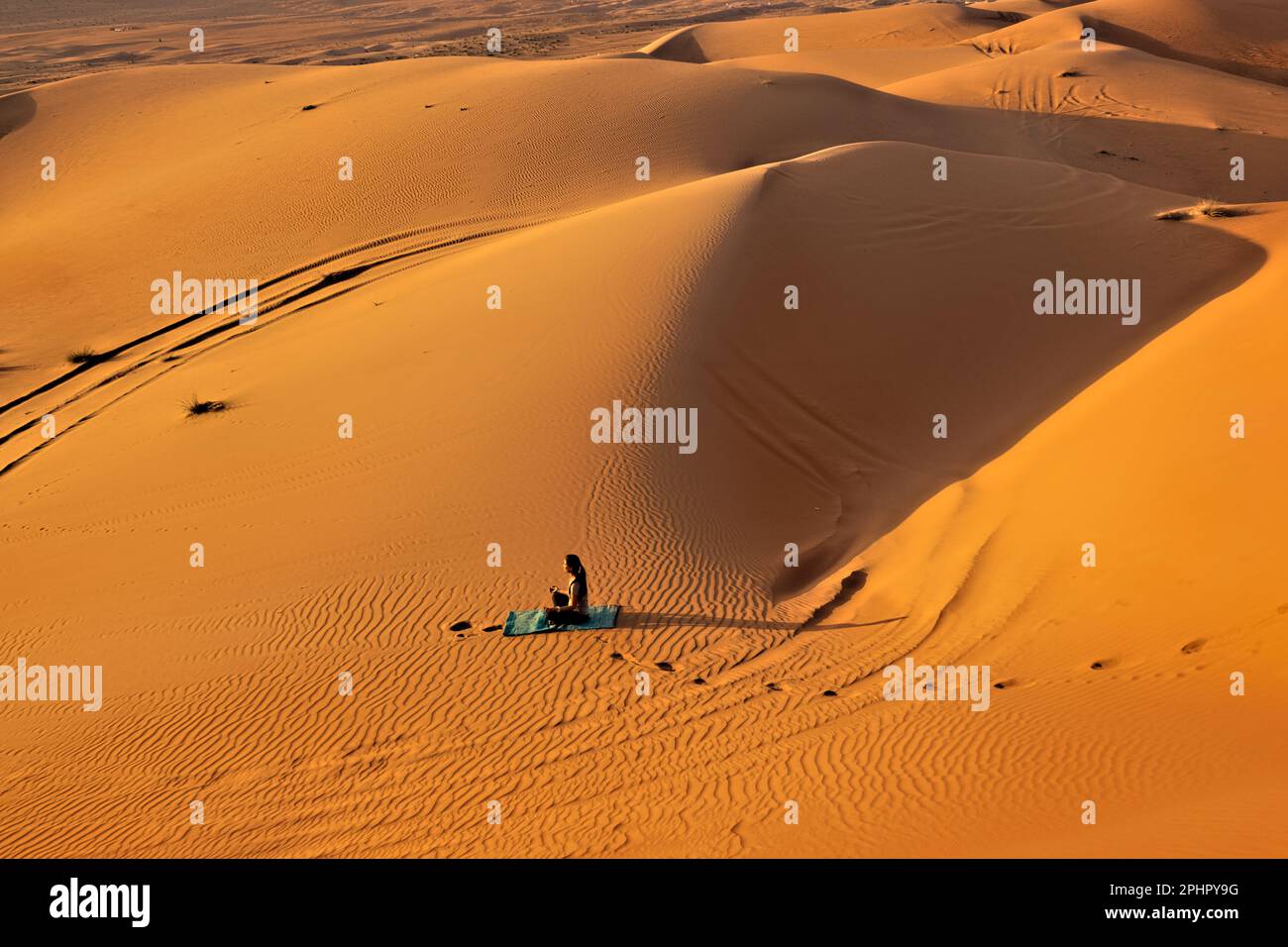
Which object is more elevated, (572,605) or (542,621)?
(572,605)

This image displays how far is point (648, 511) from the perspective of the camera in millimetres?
11797

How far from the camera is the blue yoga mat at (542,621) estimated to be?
9.81m

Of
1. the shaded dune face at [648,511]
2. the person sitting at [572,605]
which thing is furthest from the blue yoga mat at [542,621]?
the shaded dune face at [648,511]

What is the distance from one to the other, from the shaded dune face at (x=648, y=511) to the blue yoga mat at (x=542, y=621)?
17cm

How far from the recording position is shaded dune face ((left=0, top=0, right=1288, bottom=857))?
758cm

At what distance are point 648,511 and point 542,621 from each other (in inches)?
92.4

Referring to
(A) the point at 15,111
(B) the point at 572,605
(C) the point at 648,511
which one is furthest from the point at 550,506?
(A) the point at 15,111

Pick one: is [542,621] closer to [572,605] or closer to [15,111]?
[572,605]

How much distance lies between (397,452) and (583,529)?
312 centimetres

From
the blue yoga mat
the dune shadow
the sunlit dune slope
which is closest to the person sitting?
the blue yoga mat

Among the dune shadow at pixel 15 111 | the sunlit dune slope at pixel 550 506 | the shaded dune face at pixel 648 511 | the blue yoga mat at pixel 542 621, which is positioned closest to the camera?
the shaded dune face at pixel 648 511

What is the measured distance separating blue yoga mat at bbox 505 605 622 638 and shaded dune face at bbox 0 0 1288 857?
0.57 ft

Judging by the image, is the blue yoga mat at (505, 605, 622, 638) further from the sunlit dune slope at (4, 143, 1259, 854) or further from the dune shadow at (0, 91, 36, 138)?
the dune shadow at (0, 91, 36, 138)

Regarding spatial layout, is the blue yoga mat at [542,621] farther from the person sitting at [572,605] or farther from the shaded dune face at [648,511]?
the shaded dune face at [648,511]
